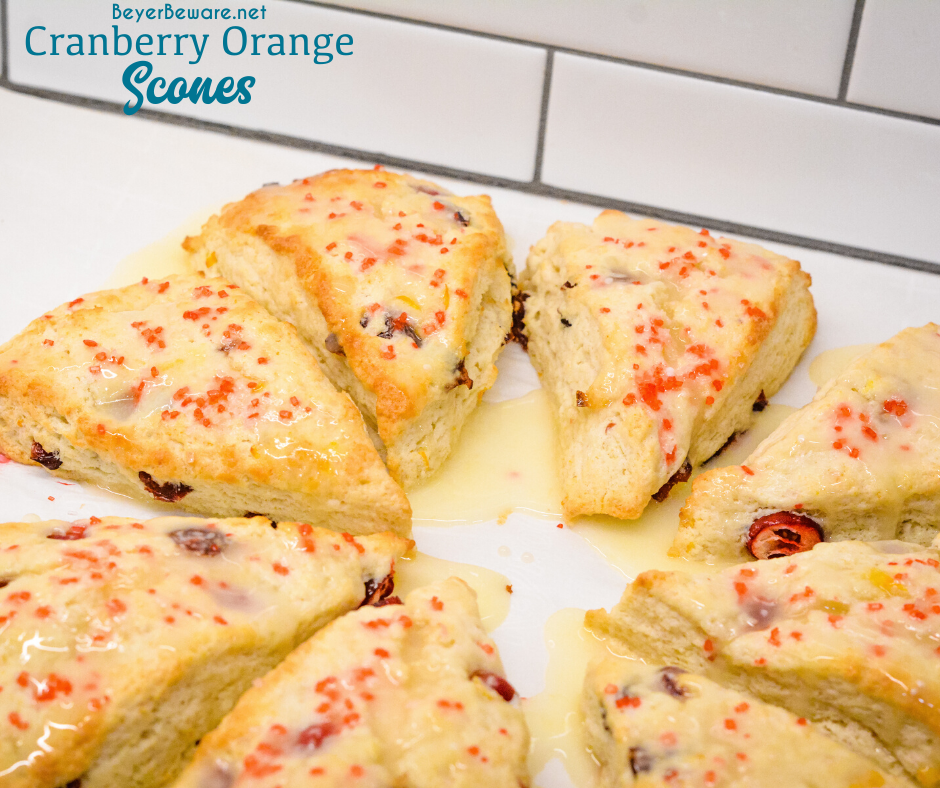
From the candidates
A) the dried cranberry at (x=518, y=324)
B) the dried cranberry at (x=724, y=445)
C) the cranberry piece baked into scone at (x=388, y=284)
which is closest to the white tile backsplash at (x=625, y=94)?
the cranberry piece baked into scone at (x=388, y=284)

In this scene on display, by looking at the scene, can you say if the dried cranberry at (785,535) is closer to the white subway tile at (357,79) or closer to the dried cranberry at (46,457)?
the white subway tile at (357,79)

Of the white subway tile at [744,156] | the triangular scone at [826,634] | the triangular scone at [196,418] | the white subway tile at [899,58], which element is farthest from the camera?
the white subway tile at [744,156]

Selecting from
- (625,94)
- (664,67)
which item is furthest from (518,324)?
(664,67)

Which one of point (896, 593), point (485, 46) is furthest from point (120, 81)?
point (896, 593)

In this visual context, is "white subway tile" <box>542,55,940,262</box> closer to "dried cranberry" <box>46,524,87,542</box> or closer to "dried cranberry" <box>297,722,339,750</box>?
"dried cranberry" <box>46,524,87,542</box>

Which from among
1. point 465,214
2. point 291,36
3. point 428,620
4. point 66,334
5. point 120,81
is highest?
point 291,36

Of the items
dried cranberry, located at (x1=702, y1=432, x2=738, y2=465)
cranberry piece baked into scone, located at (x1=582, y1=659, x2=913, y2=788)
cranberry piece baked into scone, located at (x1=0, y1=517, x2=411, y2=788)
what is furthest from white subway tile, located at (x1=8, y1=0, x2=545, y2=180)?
cranberry piece baked into scone, located at (x1=582, y1=659, x2=913, y2=788)

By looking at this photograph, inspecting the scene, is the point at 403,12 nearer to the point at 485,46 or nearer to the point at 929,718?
the point at 485,46
